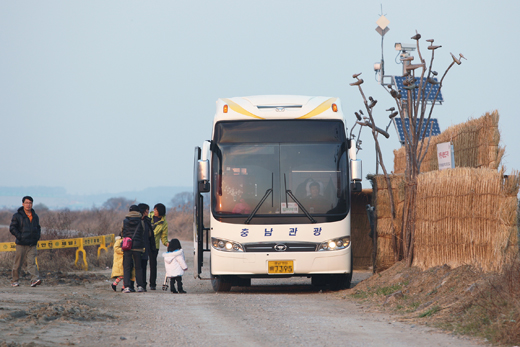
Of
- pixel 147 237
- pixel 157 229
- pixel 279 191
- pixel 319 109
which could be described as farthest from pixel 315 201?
pixel 157 229

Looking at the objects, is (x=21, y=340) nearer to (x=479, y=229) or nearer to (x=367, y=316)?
(x=367, y=316)

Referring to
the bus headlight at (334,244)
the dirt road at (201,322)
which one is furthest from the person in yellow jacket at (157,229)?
the bus headlight at (334,244)

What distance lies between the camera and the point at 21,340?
7.07 m

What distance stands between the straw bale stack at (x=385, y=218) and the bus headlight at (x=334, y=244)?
56.3 inches

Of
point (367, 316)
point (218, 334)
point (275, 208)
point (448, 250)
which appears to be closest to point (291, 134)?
point (275, 208)

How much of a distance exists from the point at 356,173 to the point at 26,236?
23.7ft

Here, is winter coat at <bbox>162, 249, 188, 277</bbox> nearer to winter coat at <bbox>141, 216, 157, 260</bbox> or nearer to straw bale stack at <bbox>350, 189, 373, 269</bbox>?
winter coat at <bbox>141, 216, 157, 260</bbox>

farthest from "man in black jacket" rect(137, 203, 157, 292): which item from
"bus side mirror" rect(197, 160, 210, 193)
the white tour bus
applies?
"bus side mirror" rect(197, 160, 210, 193)

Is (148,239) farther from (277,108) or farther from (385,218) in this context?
(385,218)

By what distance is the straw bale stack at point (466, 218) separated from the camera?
976cm

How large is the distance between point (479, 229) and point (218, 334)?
4597mm

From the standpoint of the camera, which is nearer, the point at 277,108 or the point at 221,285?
the point at 277,108

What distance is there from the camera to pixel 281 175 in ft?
41.4

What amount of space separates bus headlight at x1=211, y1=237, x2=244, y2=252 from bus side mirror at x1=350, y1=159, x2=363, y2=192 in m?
2.33
